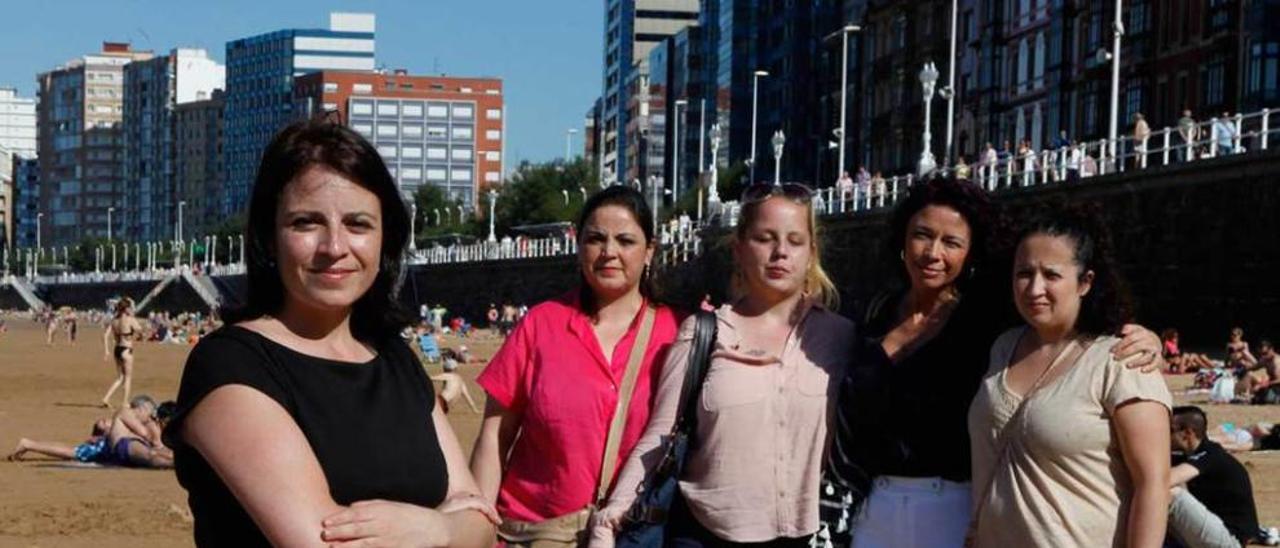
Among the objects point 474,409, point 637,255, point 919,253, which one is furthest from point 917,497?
point 474,409

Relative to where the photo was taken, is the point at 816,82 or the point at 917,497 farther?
the point at 816,82

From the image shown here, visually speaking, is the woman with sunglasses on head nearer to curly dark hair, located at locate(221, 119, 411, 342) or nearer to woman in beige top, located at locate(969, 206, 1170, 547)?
woman in beige top, located at locate(969, 206, 1170, 547)

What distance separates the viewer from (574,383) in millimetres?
5324

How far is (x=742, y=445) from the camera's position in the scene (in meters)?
5.16

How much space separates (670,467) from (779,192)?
762mm

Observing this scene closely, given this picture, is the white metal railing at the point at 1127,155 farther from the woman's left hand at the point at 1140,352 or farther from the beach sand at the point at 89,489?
the woman's left hand at the point at 1140,352

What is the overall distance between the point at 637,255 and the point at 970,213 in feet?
2.92

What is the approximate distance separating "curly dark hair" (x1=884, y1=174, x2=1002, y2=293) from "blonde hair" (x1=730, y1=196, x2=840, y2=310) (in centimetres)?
23

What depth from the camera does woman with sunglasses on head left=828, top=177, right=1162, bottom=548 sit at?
5051 millimetres

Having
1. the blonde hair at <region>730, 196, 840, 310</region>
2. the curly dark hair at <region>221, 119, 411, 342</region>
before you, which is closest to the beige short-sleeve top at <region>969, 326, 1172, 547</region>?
the blonde hair at <region>730, 196, 840, 310</region>

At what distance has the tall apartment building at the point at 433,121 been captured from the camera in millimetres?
191500

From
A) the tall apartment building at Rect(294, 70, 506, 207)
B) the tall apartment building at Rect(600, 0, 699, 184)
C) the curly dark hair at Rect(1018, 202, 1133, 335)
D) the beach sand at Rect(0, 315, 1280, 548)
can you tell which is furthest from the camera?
the tall apartment building at Rect(294, 70, 506, 207)

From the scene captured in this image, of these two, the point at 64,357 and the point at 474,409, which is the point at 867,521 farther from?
the point at 64,357

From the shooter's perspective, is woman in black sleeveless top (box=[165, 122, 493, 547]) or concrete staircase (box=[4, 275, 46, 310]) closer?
woman in black sleeveless top (box=[165, 122, 493, 547])
